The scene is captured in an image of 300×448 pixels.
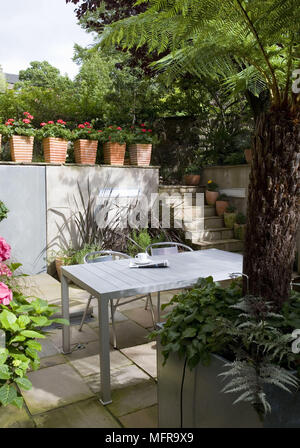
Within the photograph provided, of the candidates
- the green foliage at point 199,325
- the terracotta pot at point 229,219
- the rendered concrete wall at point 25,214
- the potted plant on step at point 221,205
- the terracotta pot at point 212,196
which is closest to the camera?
the green foliage at point 199,325

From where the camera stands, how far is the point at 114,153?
5793 mm

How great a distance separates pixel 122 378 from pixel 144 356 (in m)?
0.35

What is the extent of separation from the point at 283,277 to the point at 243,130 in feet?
20.4

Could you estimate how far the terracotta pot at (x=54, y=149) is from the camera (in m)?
5.17

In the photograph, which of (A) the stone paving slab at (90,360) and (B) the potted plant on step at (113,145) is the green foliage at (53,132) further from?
(A) the stone paving slab at (90,360)

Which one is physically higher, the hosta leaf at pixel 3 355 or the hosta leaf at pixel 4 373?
the hosta leaf at pixel 3 355

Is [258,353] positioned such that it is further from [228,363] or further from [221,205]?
[221,205]

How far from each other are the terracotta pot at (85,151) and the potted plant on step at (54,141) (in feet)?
0.70

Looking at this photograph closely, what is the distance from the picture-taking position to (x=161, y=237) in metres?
5.57

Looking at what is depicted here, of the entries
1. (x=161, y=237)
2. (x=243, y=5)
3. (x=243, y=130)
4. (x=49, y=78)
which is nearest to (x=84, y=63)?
(x=49, y=78)

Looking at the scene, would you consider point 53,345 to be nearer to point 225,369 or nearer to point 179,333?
point 179,333

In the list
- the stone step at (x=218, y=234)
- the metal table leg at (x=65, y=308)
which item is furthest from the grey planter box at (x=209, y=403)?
the stone step at (x=218, y=234)

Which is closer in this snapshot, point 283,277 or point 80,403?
point 283,277

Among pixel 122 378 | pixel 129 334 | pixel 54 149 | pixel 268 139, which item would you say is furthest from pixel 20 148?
pixel 268 139
